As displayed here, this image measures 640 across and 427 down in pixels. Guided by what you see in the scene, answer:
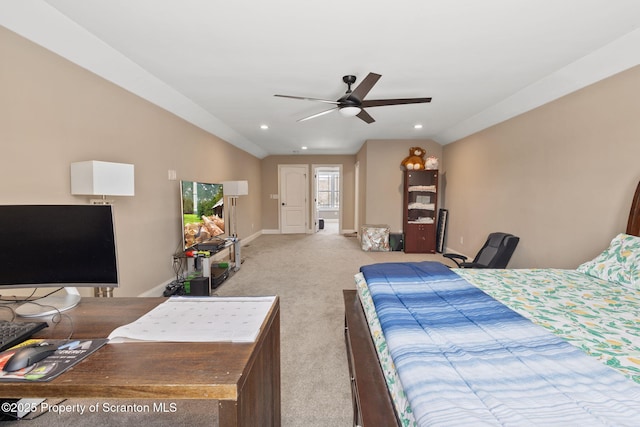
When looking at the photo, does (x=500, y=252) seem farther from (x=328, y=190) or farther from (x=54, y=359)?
(x=328, y=190)

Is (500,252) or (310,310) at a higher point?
(500,252)

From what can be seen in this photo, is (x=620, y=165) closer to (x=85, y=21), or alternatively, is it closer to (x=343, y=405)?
(x=343, y=405)

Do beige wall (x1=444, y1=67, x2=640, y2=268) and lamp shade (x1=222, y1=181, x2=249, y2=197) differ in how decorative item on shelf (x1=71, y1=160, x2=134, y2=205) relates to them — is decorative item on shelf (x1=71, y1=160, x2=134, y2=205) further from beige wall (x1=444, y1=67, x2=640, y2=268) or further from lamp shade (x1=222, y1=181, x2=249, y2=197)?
beige wall (x1=444, y1=67, x2=640, y2=268)

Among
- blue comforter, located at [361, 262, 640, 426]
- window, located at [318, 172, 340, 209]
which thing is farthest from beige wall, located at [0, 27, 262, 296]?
window, located at [318, 172, 340, 209]

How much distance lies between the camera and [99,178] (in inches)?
76.7

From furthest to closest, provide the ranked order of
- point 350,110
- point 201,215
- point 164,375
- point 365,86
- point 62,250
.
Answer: point 201,215
point 350,110
point 365,86
point 62,250
point 164,375

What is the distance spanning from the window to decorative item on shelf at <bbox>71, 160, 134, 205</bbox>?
9.93 metres

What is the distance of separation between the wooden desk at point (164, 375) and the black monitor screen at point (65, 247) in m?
0.22

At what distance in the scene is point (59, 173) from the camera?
1.97 meters

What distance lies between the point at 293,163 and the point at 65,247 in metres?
7.07

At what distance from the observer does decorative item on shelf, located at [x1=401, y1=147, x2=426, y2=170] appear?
555cm

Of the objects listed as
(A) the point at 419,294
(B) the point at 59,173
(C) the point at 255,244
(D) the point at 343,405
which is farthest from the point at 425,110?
(C) the point at 255,244

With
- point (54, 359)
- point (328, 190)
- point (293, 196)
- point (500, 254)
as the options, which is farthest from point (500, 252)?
point (328, 190)

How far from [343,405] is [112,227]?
1.60 m
